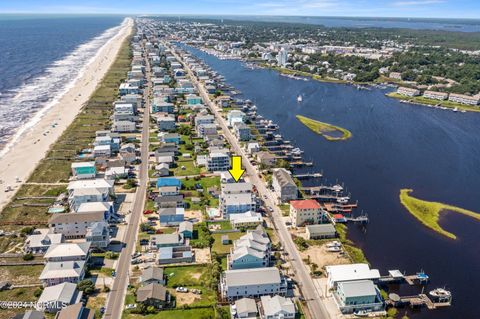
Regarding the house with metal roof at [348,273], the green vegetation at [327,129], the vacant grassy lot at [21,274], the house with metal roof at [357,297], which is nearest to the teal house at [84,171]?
the vacant grassy lot at [21,274]

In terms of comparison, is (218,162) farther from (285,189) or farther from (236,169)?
(285,189)

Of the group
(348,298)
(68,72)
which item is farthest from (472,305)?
(68,72)

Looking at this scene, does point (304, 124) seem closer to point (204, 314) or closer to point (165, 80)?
point (165, 80)

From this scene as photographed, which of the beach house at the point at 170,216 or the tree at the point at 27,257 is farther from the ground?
the beach house at the point at 170,216

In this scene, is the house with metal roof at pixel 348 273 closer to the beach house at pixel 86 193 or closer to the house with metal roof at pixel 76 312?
the house with metal roof at pixel 76 312

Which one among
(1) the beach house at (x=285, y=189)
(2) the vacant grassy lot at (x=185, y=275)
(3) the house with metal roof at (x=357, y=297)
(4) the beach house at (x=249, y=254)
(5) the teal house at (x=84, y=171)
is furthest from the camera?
(5) the teal house at (x=84, y=171)

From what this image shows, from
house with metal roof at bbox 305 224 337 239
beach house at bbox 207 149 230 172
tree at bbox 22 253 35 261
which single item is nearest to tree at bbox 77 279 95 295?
tree at bbox 22 253 35 261

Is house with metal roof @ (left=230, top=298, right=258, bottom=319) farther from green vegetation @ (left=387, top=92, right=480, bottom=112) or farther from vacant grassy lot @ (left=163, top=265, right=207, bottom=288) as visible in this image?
green vegetation @ (left=387, top=92, right=480, bottom=112)
